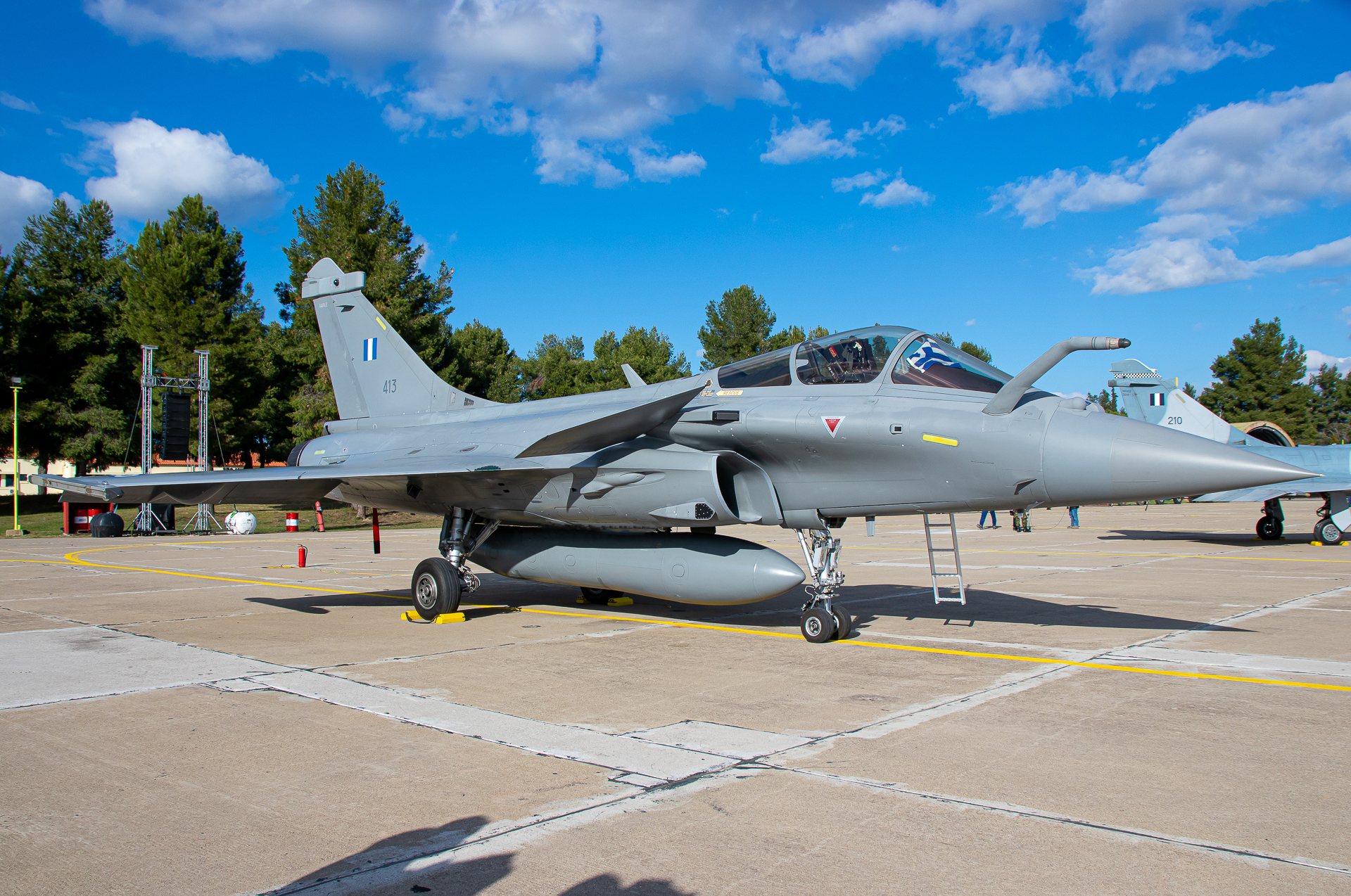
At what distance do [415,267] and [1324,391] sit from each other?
8650cm

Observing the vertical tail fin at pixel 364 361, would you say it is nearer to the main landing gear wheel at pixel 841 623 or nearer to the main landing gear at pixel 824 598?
the main landing gear at pixel 824 598

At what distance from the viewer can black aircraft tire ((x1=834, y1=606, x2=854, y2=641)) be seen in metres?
7.61

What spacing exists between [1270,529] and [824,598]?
19064 millimetres

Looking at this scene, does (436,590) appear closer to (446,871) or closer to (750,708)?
(750,708)

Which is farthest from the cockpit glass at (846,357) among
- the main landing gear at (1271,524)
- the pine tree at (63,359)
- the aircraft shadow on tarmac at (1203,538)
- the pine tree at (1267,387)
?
the pine tree at (1267,387)

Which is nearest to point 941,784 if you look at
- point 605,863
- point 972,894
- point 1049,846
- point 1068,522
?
point 1049,846

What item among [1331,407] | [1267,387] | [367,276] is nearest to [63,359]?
[367,276]

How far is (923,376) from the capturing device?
7.21 m

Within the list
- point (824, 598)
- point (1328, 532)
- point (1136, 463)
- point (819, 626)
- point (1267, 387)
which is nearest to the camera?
point (1136, 463)

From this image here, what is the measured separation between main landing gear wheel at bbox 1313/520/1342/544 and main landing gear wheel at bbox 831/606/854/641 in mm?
18148

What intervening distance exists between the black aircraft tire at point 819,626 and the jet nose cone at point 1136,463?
2254mm

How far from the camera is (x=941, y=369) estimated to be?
23.7ft

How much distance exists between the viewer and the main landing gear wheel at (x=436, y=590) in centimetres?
928

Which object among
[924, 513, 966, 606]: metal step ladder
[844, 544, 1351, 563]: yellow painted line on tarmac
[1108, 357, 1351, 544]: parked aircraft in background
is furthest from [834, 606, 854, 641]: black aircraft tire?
[1108, 357, 1351, 544]: parked aircraft in background
